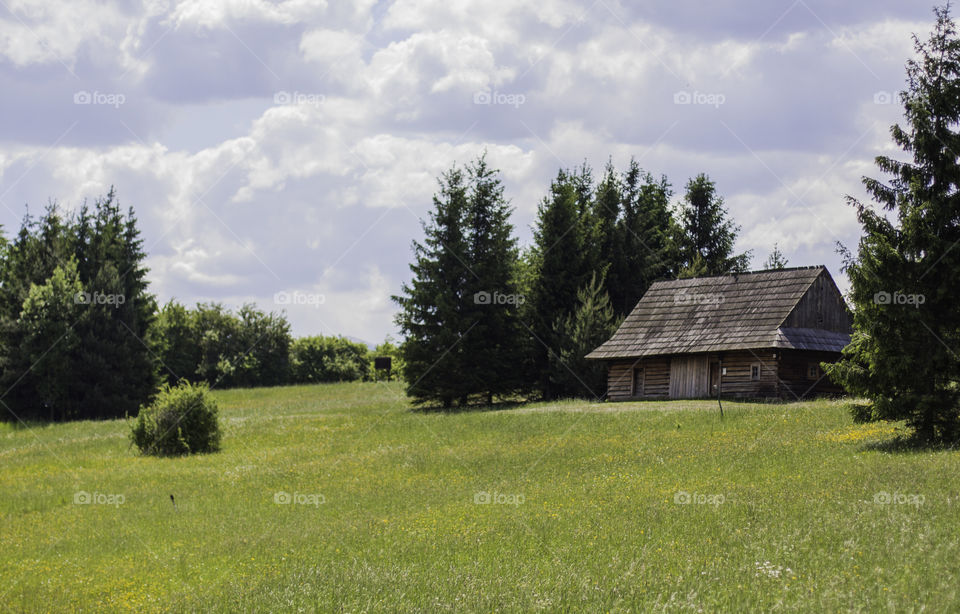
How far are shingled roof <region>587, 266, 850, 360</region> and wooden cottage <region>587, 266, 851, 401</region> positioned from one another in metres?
0.05

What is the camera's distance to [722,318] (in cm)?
4078

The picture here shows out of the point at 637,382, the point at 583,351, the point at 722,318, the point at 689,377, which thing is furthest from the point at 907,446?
the point at 583,351

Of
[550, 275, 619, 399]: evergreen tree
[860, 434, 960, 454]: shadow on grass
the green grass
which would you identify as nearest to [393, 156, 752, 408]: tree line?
[550, 275, 619, 399]: evergreen tree

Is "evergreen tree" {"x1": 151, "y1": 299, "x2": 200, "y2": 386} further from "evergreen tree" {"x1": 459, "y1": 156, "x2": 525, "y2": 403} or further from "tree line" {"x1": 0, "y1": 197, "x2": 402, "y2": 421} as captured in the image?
"evergreen tree" {"x1": 459, "y1": 156, "x2": 525, "y2": 403}

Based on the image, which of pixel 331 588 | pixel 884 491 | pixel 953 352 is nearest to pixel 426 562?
pixel 331 588

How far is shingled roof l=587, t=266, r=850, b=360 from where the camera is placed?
1505 inches

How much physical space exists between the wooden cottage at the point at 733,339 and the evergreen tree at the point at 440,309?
796cm

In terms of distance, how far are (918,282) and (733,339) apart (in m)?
18.0

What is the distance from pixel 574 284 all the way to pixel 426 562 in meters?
40.7

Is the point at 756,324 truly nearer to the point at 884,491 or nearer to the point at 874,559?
the point at 884,491

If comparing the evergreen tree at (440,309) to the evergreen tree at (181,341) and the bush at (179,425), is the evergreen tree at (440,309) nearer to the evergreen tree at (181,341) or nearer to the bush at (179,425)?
the bush at (179,425)

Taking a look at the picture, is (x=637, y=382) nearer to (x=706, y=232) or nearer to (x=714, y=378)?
(x=714, y=378)

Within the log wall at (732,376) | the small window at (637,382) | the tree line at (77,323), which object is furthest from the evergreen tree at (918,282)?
the tree line at (77,323)

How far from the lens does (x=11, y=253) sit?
6175cm
